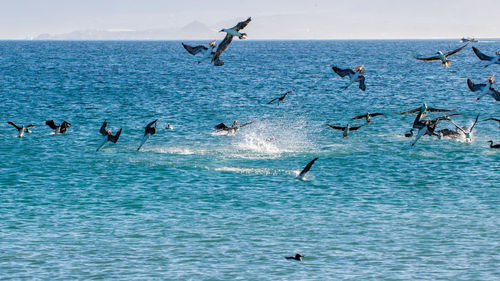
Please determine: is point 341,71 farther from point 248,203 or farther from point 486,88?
point 486,88

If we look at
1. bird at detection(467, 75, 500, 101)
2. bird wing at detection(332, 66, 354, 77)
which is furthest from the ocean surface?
bird wing at detection(332, 66, 354, 77)

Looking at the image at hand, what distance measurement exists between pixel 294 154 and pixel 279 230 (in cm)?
1508

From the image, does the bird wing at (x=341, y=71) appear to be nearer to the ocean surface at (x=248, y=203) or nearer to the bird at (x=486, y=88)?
the ocean surface at (x=248, y=203)

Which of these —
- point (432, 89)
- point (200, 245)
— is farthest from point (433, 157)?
point (432, 89)

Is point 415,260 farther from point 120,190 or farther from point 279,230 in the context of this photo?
point 120,190

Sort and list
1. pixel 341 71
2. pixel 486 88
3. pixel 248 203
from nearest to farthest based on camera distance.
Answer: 1. pixel 341 71
2. pixel 248 203
3. pixel 486 88

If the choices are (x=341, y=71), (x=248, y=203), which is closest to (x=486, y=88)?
(x=341, y=71)

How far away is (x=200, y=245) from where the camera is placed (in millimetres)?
21594

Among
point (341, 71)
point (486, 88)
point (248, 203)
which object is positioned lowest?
point (248, 203)

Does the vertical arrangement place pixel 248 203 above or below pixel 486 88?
below

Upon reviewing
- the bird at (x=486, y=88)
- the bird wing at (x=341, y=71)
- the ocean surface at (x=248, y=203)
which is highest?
the bird wing at (x=341, y=71)

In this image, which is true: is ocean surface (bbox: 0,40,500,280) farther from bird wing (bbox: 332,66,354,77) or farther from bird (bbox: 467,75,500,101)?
bird wing (bbox: 332,66,354,77)

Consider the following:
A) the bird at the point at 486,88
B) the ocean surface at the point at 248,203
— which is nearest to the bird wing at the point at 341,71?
the ocean surface at the point at 248,203

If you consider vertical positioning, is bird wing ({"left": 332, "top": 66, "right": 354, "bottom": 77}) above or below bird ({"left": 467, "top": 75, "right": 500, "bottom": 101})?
above
